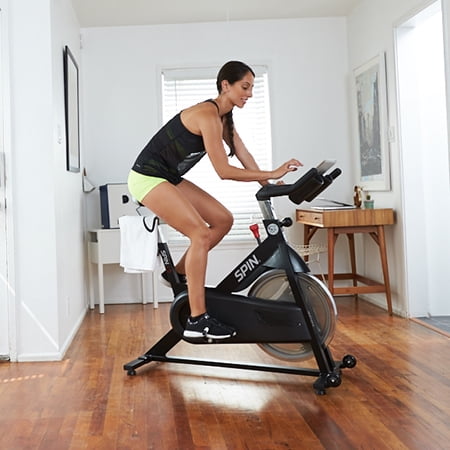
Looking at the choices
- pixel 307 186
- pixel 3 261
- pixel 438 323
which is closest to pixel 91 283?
pixel 3 261

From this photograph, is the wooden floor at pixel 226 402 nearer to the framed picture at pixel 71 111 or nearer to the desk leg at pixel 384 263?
the desk leg at pixel 384 263

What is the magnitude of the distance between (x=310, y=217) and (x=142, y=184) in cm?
241

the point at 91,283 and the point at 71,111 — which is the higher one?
the point at 71,111

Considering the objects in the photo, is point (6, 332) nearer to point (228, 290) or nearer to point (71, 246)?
point (71, 246)

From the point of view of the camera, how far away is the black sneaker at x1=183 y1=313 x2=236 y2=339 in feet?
10.2

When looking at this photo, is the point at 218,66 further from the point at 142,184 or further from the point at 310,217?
the point at 142,184

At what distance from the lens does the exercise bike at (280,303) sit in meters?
3.02

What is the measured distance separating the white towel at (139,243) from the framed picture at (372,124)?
89.8 inches

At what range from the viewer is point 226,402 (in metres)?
2.83

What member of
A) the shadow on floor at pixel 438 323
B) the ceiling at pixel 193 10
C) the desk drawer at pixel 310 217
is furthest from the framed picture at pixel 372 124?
the shadow on floor at pixel 438 323

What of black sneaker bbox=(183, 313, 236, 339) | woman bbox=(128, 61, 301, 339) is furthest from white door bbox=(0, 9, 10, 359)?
black sneaker bbox=(183, 313, 236, 339)

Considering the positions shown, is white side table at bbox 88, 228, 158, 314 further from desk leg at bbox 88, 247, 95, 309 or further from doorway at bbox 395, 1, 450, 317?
doorway at bbox 395, 1, 450, 317

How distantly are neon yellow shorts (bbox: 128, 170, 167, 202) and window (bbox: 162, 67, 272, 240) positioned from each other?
2762 millimetres

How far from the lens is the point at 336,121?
6066mm
